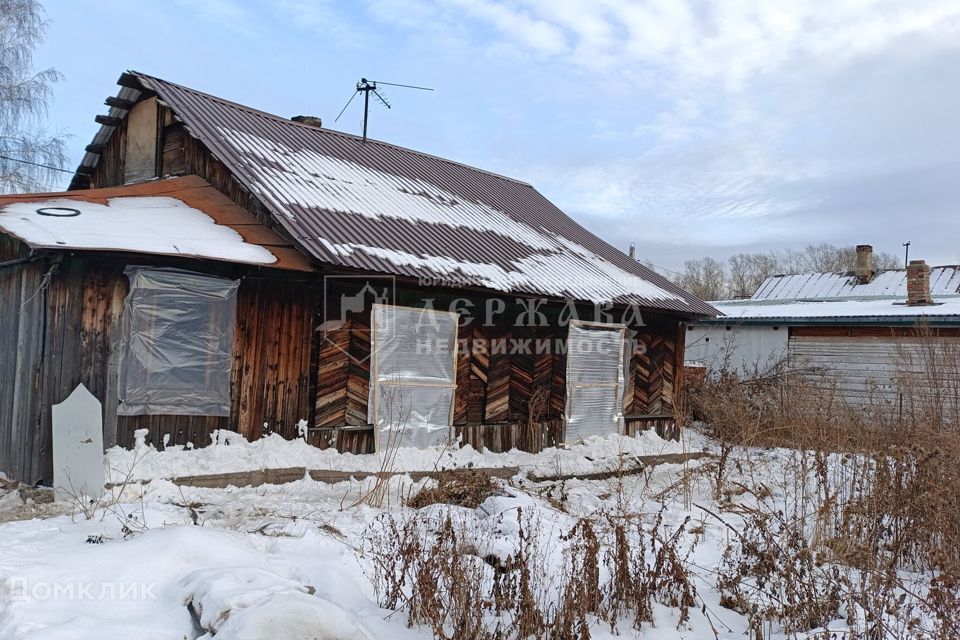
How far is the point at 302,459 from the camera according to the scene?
24.1 ft

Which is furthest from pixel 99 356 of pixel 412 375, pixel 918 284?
pixel 918 284

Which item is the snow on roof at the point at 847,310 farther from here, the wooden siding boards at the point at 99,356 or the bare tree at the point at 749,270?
the bare tree at the point at 749,270

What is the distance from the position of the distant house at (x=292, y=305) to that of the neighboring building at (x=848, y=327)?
19.7ft

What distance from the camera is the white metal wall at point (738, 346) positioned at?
17.3 m

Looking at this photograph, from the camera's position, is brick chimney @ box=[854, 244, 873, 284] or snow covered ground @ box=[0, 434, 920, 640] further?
brick chimney @ box=[854, 244, 873, 284]

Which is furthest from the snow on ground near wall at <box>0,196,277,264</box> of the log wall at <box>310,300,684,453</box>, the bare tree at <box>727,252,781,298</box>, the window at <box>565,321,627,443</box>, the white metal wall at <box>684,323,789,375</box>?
the bare tree at <box>727,252,781,298</box>

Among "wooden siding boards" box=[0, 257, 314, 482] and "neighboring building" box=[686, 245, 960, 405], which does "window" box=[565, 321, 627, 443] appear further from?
"neighboring building" box=[686, 245, 960, 405]

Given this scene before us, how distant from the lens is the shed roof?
620cm

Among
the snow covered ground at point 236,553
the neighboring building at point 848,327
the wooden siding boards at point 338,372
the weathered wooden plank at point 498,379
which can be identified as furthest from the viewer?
the neighboring building at point 848,327

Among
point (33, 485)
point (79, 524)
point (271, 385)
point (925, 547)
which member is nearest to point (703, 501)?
point (925, 547)

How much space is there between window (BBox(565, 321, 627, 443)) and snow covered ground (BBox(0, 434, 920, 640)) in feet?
8.37

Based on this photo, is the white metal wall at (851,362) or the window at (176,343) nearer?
the window at (176,343)

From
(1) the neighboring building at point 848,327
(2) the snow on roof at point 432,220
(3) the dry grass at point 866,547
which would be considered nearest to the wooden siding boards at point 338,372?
(2) the snow on roof at point 432,220
